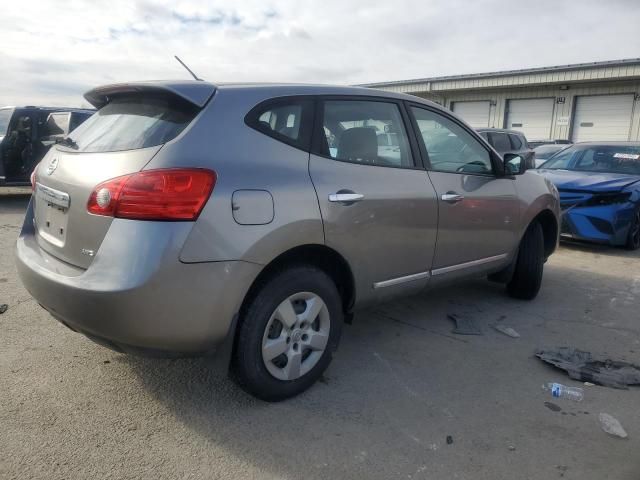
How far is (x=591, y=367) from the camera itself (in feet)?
11.4

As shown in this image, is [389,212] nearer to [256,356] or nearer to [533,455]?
[256,356]

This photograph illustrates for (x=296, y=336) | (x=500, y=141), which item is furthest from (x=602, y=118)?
(x=296, y=336)

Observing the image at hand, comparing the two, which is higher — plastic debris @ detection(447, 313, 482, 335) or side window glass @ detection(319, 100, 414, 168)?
side window glass @ detection(319, 100, 414, 168)

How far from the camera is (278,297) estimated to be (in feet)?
8.82

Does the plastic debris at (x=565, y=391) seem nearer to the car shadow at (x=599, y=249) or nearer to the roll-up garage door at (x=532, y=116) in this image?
the car shadow at (x=599, y=249)

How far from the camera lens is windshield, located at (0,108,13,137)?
31.6 feet

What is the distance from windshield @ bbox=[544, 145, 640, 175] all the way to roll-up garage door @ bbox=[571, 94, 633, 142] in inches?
597

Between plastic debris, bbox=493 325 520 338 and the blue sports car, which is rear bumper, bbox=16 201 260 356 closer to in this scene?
plastic debris, bbox=493 325 520 338

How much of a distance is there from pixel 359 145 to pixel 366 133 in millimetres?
128

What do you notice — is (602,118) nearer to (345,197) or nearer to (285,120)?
(345,197)

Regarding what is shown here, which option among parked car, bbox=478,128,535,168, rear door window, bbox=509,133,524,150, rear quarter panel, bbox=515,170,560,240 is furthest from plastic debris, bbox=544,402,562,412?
rear door window, bbox=509,133,524,150

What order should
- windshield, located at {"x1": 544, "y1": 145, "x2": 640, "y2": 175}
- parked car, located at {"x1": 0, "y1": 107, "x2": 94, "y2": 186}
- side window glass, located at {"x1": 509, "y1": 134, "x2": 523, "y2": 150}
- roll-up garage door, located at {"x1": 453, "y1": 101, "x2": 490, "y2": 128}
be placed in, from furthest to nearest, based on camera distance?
1. roll-up garage door, located at {"x1": 453, "y1": 101, "x2": 490, "y2": 128}
2. side window glass, located at {"x1": 509, "y1": 134, "x2": 523, "y2": 150}
3. parked car, located at {"x1": 0, "y1": 107, "x2": 94, "y2": 186}
4. windshield, located at {"x1": 544, "y1": 145, "x2": 640, "y2": 175}

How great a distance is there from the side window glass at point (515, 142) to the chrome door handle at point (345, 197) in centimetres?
996

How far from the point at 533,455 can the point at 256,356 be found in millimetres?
1415
